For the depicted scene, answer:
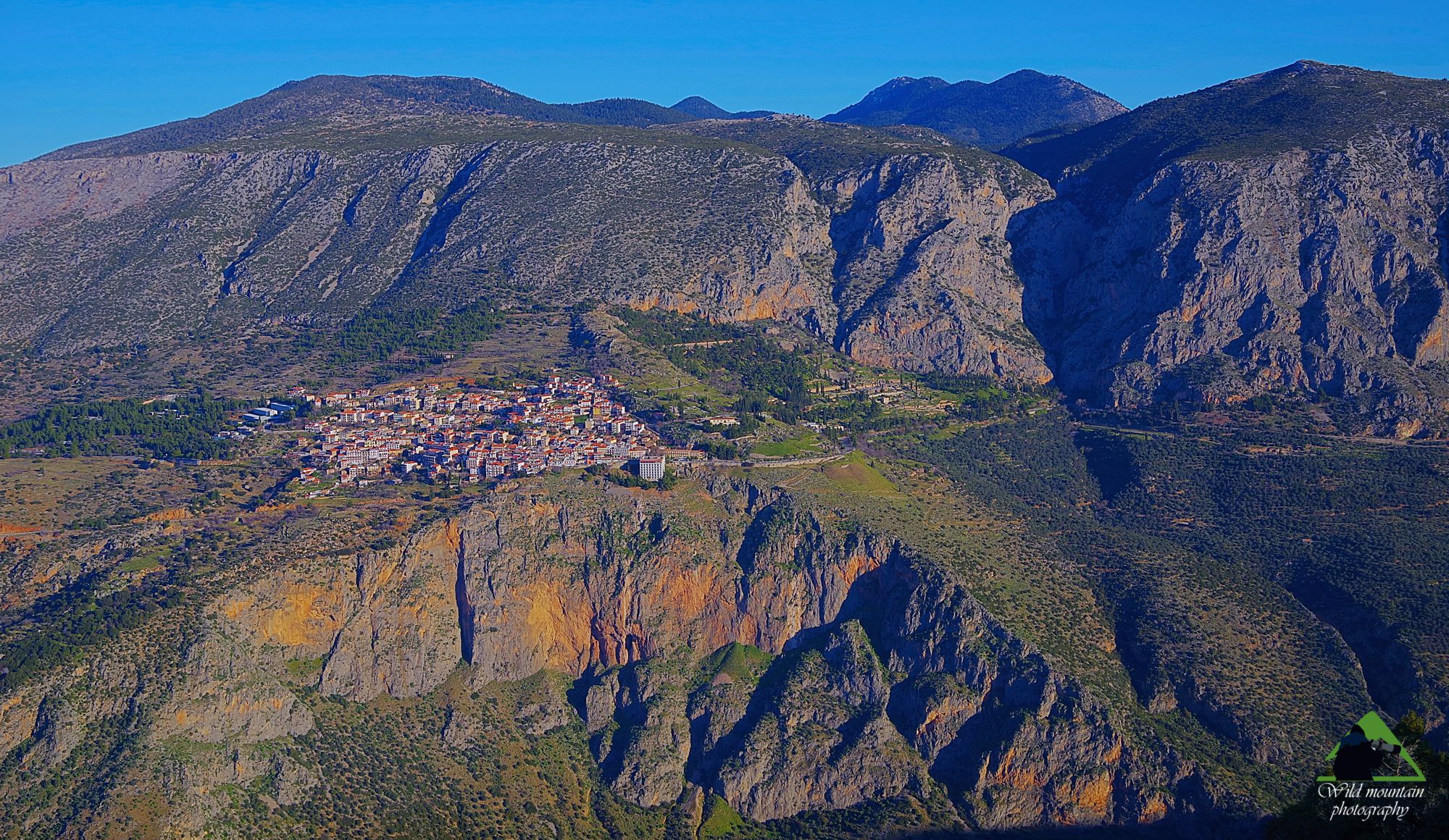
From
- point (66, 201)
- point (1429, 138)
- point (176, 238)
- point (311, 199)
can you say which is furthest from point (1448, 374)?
point (66, 201)

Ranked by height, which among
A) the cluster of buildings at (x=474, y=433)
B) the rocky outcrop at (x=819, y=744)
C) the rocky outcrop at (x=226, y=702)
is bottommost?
the rocky outcrop at (x=819, y=744)

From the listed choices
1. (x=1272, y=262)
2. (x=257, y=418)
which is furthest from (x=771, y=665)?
(x=1272, y=262)

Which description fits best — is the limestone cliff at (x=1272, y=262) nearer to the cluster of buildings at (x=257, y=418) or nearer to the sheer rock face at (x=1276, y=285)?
the sheer rock face at (x=1276, y=285)

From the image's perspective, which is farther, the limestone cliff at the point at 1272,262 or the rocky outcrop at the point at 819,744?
the limestone cliff at the point at 1272,262

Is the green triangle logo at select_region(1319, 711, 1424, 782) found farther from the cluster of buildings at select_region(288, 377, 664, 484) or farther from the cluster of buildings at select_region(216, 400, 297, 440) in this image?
the cluster of buildings at select_region(216, 400, 297, 440)

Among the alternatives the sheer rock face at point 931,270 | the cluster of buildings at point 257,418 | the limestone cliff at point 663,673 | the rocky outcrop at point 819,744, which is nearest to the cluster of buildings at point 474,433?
the cluster of buildings at point 257,418

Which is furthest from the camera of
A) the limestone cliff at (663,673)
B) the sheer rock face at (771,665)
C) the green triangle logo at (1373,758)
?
the sheer rock face at (771,665)
